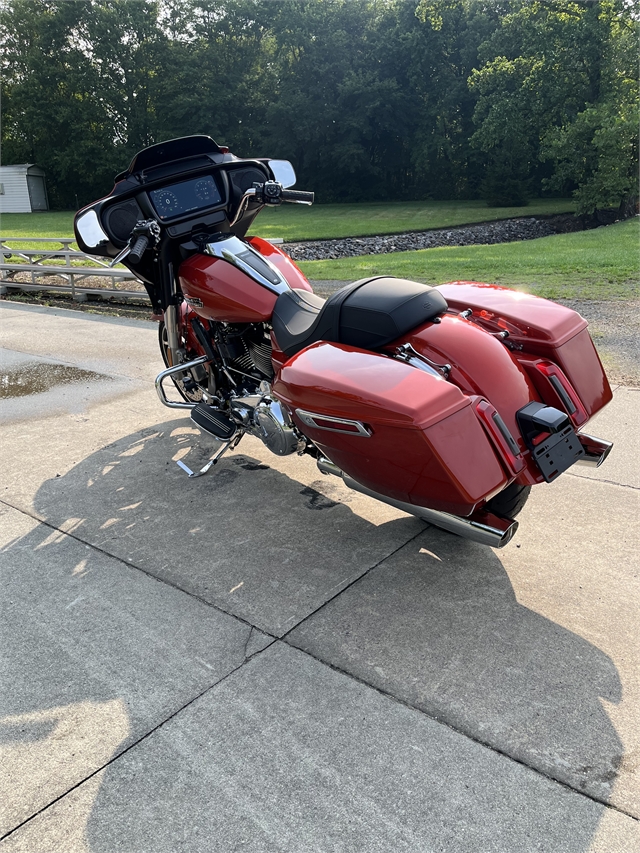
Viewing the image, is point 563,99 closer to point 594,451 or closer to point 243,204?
point 243,204

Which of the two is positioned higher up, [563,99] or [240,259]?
[563,99]

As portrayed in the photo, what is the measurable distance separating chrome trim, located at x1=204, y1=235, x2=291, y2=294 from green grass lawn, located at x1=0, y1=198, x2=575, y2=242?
17733mm

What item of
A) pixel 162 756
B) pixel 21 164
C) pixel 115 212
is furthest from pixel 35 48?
pixel 162 756

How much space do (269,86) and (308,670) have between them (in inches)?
1775

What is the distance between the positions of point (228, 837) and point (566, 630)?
4.44 feet

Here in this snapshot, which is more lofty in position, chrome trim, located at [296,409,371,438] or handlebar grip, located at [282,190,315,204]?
handlebar grip, located at [282,190,315,204]

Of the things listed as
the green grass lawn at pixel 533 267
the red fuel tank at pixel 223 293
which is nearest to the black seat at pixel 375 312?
the red fuel tank at pixel 223 293

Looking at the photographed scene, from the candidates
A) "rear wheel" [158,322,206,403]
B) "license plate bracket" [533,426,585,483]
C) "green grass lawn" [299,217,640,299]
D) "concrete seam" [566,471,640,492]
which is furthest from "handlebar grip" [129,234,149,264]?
"green grass lawn" [299,217,640,299]

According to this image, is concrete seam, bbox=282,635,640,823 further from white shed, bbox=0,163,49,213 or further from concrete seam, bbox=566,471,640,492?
white shed, bbox=0,163,49,213

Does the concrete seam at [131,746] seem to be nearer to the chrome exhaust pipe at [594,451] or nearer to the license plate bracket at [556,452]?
the license plate bracket at [556,452]

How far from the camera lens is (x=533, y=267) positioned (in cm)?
1230

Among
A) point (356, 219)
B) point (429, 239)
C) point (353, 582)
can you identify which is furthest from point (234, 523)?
point (356, 219)

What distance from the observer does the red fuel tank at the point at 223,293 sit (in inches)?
126

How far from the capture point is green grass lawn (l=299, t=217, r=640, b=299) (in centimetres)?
980
